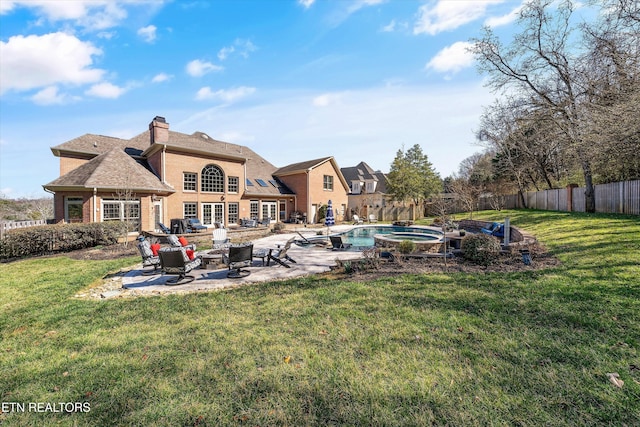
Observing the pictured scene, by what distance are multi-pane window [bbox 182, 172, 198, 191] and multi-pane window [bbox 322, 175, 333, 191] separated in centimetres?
1325

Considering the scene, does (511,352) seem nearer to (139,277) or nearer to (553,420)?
(553,420)

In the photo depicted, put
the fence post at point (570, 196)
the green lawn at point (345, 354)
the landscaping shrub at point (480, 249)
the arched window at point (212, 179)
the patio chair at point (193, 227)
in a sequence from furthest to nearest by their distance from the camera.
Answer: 1. the arched window at point (212, 179)
2. the fence post at point (570, 196)
3. the patio chair at point (193, 227)
4. the landscaping shrub at point (480, 249)
5. the green lawn at point (345, 354)

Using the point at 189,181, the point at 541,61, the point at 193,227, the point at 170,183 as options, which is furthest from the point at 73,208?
the point at 541,61

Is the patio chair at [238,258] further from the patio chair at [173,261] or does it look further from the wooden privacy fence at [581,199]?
the wooden privacy fence at [581,199]

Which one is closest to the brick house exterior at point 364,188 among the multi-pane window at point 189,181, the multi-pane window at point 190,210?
the multi-pane window at point 190,210

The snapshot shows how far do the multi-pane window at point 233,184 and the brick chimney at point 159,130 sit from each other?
568 centimetres

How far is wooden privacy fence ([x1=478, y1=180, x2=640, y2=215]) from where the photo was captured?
14312mm

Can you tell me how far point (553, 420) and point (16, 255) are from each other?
18.3 meters

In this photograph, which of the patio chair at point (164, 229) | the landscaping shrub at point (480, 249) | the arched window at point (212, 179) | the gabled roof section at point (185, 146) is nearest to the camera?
the landscaping shrub at point (480, 249)

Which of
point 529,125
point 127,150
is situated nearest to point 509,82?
point 529,125

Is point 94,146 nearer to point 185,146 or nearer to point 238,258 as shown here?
point 185,146

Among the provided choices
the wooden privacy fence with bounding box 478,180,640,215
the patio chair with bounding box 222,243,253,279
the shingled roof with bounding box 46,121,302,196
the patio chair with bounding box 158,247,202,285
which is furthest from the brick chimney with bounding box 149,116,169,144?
the wooden privacy fence with bounding box 478,180,640,215

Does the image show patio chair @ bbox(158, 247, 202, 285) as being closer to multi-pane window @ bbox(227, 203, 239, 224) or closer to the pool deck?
the pool deck

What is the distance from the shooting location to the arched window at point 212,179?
22.2 meters
